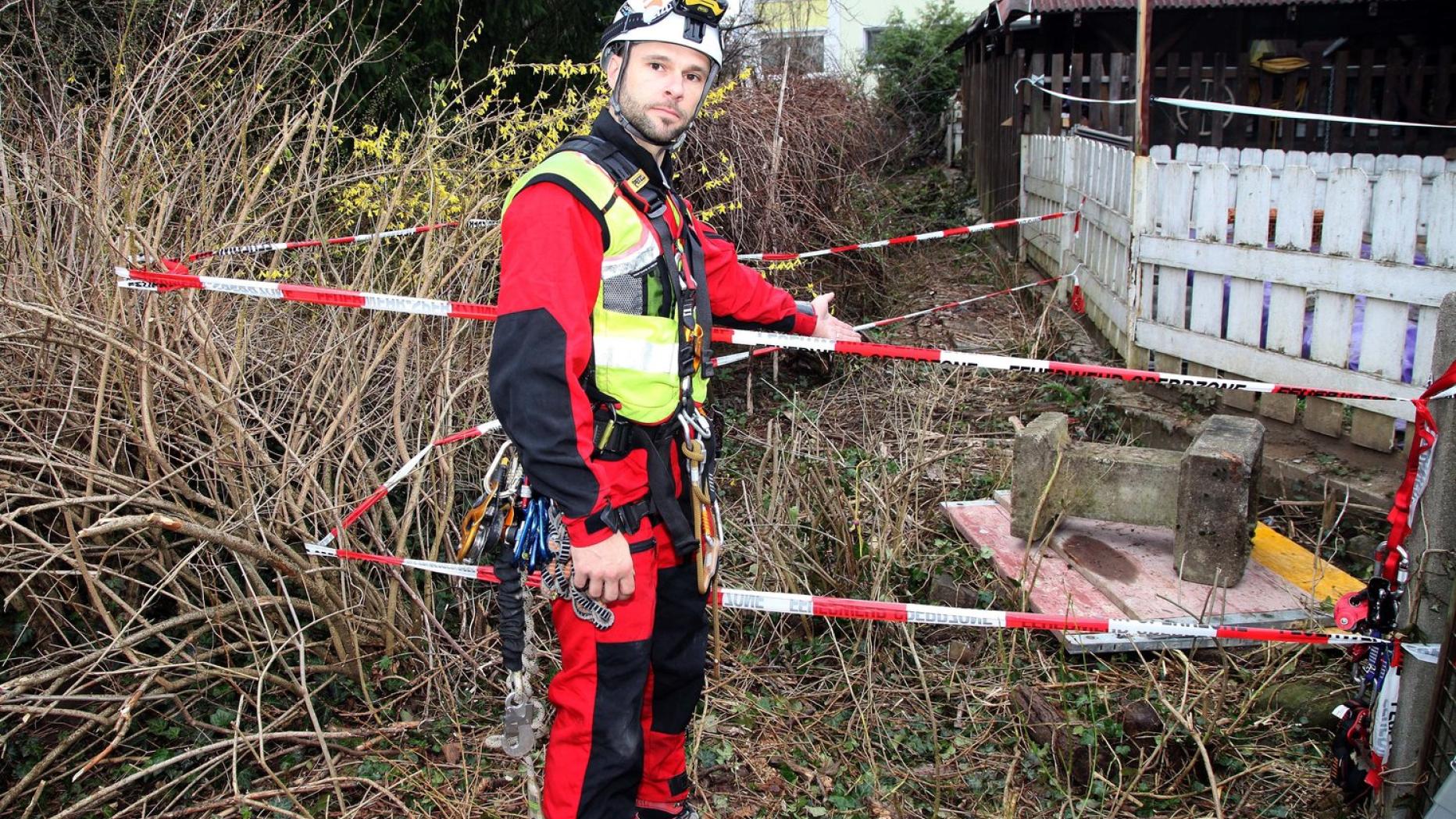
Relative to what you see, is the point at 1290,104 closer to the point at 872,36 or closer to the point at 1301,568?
the point at 1301,568

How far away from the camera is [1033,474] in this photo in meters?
4.26

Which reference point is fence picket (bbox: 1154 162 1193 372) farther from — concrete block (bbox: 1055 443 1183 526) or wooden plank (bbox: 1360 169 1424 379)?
concrete block (bbox: 1055 443 1183 526)

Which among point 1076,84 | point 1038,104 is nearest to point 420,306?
point 1076,84

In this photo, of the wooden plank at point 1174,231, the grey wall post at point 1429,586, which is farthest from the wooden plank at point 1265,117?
the grey wall post at point 1429,586

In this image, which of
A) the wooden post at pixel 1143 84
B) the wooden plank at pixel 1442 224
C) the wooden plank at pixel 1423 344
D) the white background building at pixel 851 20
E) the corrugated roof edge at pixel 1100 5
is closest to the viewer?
the wooden plank at pixel 1442 224

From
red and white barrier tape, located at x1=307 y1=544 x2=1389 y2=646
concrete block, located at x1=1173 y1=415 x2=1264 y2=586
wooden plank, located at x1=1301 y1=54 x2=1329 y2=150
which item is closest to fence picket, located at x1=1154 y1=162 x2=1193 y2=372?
concrete block, located at x1=1173 y1=415 x2=1264 y2=586

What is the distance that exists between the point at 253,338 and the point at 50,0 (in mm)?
3079

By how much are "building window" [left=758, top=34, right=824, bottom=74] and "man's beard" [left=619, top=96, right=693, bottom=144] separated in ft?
22.8

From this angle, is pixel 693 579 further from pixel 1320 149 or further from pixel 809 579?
pixel 1320 149

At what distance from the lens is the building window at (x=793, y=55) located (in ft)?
32.4

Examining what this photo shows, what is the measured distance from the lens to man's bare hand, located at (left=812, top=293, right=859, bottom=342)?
10.5ft

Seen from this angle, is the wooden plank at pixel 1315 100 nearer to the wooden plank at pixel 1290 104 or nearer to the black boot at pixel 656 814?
the wooden plank at pixel 1290 104

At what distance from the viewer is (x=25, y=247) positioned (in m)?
3.40

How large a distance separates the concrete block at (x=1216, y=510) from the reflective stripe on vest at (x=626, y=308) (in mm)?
2262
